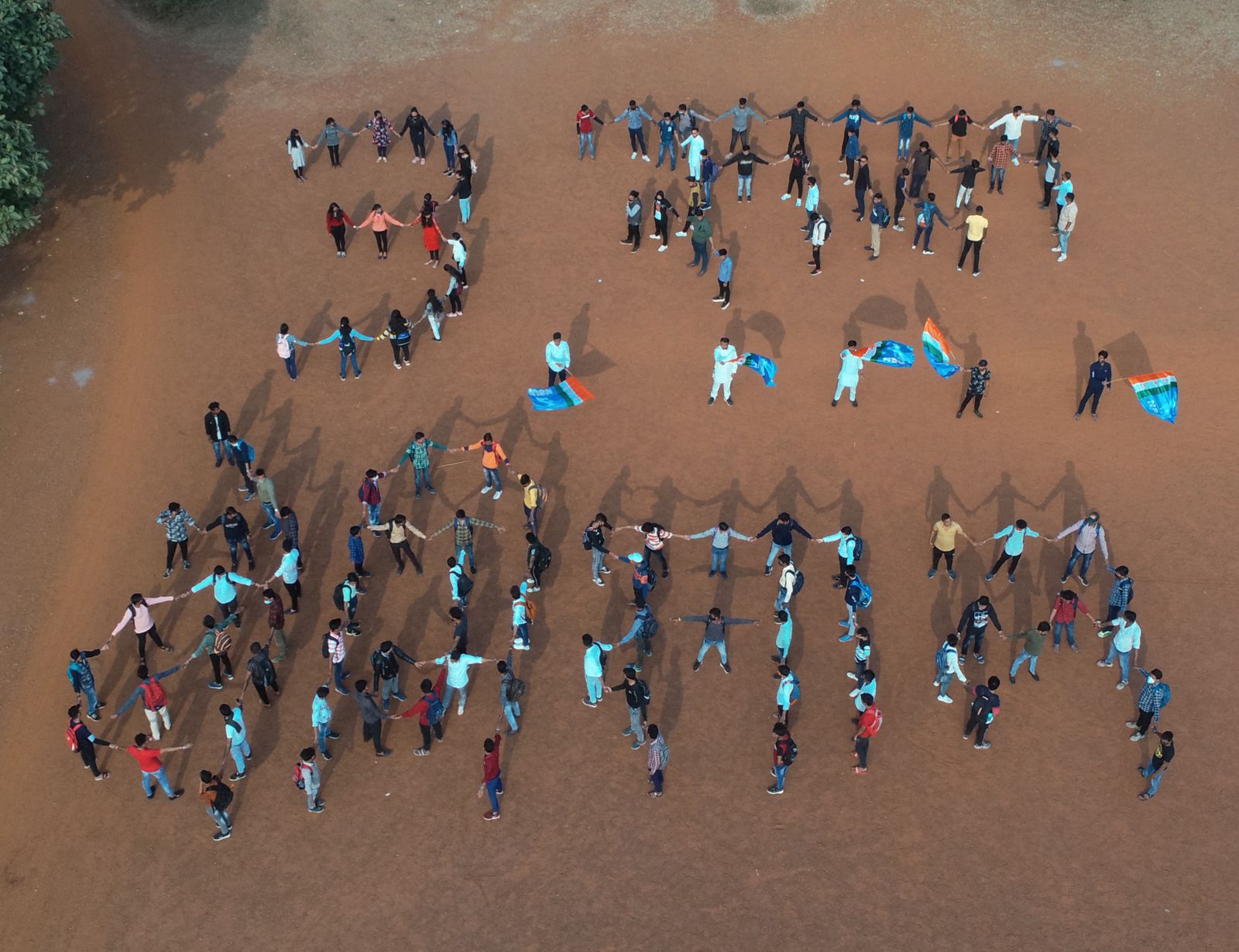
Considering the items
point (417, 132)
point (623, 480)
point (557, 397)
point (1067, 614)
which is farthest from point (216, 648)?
point (417, 132)

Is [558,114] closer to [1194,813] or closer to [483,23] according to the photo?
[483,23]

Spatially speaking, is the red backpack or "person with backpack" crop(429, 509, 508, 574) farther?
"person with backpack" crop(429, 509, 508, 574)

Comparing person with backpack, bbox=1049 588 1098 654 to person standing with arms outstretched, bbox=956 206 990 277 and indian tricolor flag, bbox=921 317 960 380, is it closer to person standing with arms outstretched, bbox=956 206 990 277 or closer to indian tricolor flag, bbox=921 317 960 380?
indian tricolor flag, bbox=921 317 960 380

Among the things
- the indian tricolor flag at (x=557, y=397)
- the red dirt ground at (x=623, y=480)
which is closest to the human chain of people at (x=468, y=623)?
the red dirt ground at (x=623, y=480)

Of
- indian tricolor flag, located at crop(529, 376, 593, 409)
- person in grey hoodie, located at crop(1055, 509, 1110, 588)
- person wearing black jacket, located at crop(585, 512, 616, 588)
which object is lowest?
person wearing black jacket, located at crop(585, 512, 616, 588)

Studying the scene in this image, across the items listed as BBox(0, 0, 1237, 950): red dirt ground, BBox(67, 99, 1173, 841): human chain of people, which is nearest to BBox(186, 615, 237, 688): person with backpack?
BBox(67, 99, 1173, 841): human chain of people

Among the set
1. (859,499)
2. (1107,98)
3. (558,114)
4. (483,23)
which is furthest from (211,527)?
(1107,98)

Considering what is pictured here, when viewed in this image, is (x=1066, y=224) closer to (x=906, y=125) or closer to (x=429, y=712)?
(x=906, y=125)
